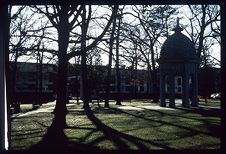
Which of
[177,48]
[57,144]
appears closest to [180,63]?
[177,48]

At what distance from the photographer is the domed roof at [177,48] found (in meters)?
29.1

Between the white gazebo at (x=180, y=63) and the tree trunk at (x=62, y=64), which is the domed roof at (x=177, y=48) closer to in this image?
the white gazebo at (x=180, y=63)

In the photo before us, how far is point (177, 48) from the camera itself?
29.1 m

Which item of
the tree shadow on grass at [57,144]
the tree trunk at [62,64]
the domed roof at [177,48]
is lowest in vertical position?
the tree shadow on grass at [57,144]

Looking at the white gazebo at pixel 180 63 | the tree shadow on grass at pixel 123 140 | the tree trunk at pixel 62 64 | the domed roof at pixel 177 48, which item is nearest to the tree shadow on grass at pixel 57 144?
the tree shadow on grass at pixel 123 140

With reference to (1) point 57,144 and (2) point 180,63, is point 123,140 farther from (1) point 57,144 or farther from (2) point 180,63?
(2) point 180,63

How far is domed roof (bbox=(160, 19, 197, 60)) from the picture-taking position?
29.1 metres

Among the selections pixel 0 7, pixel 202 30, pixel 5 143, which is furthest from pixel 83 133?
pixel 202 30

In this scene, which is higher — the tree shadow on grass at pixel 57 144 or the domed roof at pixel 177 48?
the domed roof at pixel 177 48

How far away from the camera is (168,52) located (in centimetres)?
2942

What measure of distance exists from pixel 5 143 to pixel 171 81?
23.4m

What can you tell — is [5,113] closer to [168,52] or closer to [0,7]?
[0,7]

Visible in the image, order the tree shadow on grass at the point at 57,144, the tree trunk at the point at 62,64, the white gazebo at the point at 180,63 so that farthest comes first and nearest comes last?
the white gazebo at the point at 180,63
the tree trunk at the point at 62,64
the tree shadow on grass at the point at 57,144

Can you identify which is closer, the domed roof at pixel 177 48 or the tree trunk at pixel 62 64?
the tree trunk at pixel 62 64
